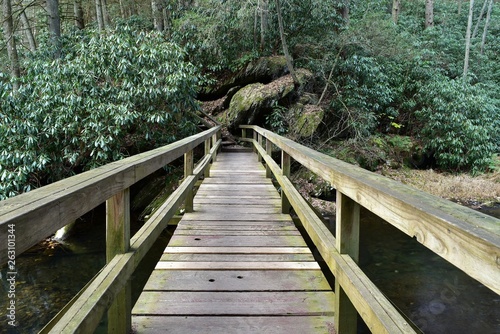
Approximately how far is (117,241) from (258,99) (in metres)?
10.1

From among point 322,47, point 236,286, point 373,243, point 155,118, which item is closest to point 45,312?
point 236,286

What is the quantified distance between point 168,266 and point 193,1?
52.8 ft

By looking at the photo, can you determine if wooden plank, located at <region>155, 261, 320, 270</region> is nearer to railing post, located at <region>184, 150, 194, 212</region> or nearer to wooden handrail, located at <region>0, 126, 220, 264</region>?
wooden handrail, located at <region>0, 126, 220, 264</region>

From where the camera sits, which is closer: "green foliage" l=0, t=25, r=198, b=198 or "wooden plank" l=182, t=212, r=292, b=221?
"wooden plank" l=182, t=212, r=292, b=221

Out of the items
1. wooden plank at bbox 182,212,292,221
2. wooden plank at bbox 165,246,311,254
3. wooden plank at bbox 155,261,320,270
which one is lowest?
wooden plank at bbox 182,212,292,221

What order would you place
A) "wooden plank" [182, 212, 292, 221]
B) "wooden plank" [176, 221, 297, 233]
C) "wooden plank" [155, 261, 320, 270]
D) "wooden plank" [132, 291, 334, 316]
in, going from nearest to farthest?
1. "wooden plank" [132, 291, 334, 316]
2. "wooden plank" [155, 261, 320, 270]
3. "wooden plank" [176, 221, 297, 233]
4. "wooden plank" [182, 212, 292, 221]

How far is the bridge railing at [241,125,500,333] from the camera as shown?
0.85 meters

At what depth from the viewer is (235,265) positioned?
2975mm

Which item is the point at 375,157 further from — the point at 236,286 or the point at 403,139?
the point at 236,286

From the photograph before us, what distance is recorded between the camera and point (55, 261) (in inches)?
261

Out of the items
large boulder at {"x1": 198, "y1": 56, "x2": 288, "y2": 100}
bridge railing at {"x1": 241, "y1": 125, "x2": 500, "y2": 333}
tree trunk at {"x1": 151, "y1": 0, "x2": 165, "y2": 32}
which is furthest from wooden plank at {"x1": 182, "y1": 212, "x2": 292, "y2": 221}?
tree trunk at {"x1": 151, "y1": 0, "x2": 165, "y2": 32}

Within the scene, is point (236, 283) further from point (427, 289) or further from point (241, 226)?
point (427, 289)

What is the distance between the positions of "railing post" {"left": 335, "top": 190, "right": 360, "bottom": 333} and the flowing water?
353cm

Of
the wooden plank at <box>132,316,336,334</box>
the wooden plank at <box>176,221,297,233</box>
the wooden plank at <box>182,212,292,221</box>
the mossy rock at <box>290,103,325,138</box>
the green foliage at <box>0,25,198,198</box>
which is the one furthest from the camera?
the mossy rock at <box>290,103,325,138</box>
